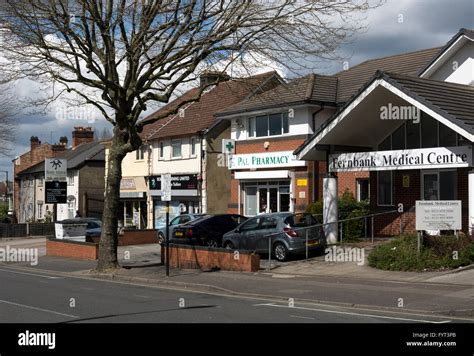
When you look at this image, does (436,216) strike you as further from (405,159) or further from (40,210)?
(40,210)

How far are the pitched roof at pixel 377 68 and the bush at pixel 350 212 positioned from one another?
5.76 metres

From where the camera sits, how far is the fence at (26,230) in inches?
1810

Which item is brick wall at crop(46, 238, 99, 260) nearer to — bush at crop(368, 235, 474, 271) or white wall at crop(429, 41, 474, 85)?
bush at crop(368, 235, 474, 271)

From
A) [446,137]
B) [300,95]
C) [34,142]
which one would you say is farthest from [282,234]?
[34,142]

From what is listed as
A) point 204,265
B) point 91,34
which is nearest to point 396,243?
point 204,265

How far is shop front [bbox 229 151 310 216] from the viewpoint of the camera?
3158cm

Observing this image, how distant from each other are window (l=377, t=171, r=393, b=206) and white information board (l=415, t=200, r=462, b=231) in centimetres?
690

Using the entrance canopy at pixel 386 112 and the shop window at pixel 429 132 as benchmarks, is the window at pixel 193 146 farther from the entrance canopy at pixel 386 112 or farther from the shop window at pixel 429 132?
the shop window at pixel 429 132

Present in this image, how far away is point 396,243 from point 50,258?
15593 mm

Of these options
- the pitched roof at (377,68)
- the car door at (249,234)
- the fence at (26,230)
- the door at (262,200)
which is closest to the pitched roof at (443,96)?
the car door at (249,234)

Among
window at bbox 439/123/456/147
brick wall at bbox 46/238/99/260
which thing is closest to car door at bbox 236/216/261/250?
window at bbox 439/123/456/147

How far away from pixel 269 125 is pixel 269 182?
2.81m
